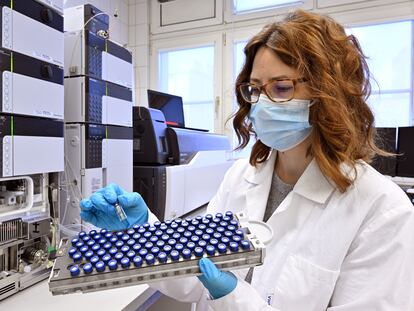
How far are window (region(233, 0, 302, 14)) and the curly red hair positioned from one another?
102 inches

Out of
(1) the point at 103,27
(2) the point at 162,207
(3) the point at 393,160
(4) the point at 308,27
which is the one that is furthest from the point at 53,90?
(3) the point at 393,160

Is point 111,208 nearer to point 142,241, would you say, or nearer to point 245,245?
point 142,241

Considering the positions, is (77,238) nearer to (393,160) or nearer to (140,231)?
(140,231)

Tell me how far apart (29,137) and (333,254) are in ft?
3.02

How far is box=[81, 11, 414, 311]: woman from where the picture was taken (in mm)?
657

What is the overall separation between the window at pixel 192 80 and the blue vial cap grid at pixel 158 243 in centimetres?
278

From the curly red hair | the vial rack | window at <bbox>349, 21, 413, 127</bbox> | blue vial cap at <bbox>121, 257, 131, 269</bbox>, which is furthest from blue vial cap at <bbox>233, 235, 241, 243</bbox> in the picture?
window at <bbox>349, 21, 413, 127</bbox>

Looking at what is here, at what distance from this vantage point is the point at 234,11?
3.26 metres

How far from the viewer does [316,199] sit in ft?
2.61

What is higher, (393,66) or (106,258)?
(393,66)

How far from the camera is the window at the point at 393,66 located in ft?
8.95

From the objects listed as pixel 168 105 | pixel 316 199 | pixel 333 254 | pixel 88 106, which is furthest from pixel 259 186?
pixel 168 105

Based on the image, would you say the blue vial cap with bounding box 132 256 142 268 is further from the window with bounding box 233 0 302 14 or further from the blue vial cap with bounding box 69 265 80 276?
the window with bounding box 233 0 302 14

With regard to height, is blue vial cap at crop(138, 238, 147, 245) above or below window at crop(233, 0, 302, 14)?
below
